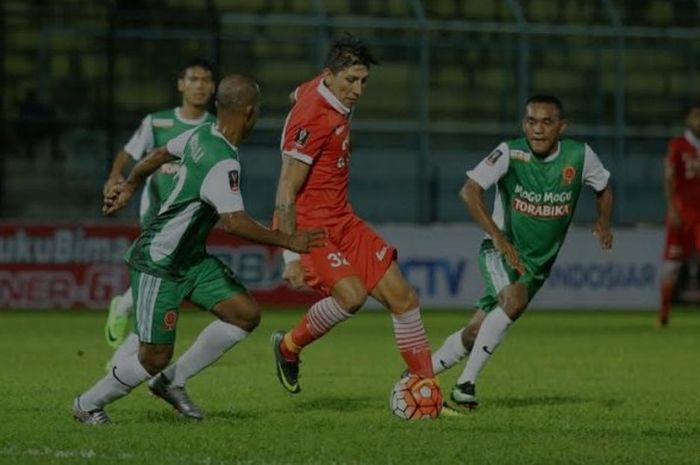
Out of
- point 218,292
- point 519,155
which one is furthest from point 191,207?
point 519,155

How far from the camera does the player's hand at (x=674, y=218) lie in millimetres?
21062

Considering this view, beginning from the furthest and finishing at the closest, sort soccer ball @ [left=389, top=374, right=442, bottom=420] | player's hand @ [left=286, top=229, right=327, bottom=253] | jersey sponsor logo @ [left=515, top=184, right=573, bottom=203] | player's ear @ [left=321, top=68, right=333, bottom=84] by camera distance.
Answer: jersey sponsor logo @ [left=515, top=184, right=573, bottom=203], player's ear @ [left=321, top=68, right=333, bottom=84], soccer ball @ [left=389, top=374, right=442, bottom=420], player's hand @ [left=286, top=229, right=327, bottom=253]

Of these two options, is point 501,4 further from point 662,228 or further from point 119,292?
point 119,292

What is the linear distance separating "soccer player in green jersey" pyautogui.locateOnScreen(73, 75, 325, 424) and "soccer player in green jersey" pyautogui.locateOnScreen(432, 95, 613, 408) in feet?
6.77

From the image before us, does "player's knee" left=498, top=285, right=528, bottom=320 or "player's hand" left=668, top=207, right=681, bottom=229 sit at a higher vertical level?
"player's knee" left=498, top=285, right=528, bottom=320

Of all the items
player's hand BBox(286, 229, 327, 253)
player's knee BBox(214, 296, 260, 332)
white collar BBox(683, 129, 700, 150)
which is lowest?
white collar BBox(683, 129, 700, 150)

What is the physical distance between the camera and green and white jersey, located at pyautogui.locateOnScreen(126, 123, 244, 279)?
32.7 feet

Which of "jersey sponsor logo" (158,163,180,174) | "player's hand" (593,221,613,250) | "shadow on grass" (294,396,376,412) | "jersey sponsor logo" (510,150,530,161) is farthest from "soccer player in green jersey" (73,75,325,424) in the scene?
"jersey sponsor logo" (158,163,180,174)

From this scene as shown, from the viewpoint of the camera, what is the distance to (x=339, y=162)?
11.4m

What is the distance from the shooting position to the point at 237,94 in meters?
10.0

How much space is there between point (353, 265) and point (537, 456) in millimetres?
2452

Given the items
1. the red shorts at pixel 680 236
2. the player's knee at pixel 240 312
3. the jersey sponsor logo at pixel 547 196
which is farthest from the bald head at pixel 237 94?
the red shorts at pixel 680 236

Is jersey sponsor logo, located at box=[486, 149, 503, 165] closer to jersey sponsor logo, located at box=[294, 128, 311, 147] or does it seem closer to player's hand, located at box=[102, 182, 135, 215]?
jersey sponsor logo, located at box=[294, 128, 311, 147]

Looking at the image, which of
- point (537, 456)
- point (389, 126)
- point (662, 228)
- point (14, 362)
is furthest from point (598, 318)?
point (537, 456)
